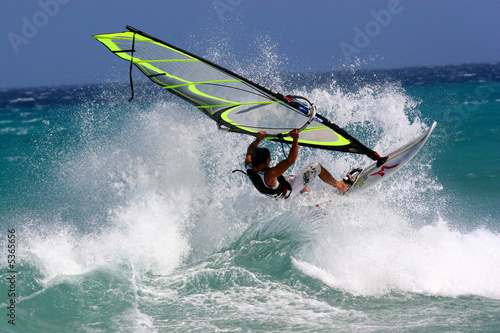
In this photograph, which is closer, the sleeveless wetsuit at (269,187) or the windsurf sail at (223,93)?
the windsurf sail at (223,93)

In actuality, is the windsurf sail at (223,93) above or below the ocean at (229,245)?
above

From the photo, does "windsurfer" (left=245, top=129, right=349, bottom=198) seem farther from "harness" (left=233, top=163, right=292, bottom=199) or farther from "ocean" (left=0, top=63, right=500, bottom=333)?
"ocean" (left=0, top=63, right=500, bottom=333)

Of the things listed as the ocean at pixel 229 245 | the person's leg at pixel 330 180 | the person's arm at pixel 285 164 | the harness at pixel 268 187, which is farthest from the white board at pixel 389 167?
the person's arm at pixel 285 164

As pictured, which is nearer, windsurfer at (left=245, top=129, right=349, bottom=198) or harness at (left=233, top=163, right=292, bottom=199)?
windsurfer at (left=245, top=129, right=349, bottom=198)

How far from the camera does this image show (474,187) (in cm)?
927

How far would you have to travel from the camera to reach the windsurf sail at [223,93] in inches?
176

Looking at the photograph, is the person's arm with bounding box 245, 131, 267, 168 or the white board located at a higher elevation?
the person's arm with bounding box 245, 131, 267, 168

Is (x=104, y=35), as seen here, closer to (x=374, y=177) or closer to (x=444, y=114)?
(x=374, y=177)

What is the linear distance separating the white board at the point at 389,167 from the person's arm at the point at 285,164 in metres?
1.15

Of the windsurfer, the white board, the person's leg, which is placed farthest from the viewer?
the person's leg

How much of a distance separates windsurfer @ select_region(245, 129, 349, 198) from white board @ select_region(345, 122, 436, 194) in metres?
0.19

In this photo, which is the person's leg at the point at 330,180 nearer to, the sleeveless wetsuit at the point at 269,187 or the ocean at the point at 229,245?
the ocean at the point at 229,245

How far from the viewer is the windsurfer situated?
4586 mm

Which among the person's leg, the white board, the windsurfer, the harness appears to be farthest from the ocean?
the harness
